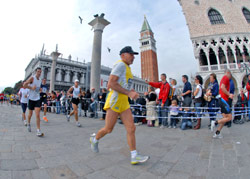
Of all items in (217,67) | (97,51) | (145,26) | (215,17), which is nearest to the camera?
(97,51)

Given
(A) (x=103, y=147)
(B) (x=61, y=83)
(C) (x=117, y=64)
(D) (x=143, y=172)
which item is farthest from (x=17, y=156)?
Result: (B) (x=61, y=83)

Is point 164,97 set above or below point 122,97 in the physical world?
above

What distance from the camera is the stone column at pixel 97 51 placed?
12883mm

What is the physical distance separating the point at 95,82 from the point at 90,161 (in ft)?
35.5

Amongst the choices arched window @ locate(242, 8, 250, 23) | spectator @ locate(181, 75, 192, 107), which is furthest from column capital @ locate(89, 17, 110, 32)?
arched window @ locate(242, 8, 250, 23)

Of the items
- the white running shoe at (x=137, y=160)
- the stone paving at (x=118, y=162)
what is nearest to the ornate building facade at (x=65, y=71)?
the stone paving at (x=118, y=162)

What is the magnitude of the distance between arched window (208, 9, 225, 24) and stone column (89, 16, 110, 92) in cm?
2574

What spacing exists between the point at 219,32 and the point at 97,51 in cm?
2522

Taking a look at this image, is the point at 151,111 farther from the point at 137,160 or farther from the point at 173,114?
the point at 137,160

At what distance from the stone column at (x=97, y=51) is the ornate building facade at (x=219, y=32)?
2119 centimetres

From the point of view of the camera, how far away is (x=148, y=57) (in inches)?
3142

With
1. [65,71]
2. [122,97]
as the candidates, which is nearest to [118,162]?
[122,97]

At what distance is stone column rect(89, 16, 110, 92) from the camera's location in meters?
12.9

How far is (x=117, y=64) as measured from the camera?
96.7 inches
